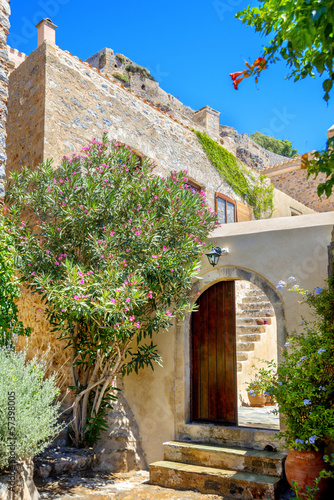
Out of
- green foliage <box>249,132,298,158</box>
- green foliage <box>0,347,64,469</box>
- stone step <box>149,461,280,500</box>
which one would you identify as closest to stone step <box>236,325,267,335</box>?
stone step <box>149,461,280,500</box>

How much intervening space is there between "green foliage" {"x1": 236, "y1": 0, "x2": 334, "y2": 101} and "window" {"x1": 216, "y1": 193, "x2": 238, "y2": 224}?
790 centimetres

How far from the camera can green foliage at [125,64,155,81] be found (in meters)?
25.1

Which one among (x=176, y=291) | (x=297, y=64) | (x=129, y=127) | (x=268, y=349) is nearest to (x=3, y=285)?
(x=176, y=291)

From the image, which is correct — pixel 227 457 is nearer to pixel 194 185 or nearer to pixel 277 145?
pixel 194 185

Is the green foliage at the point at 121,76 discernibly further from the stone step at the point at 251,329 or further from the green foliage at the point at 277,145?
the stone step at the point at 251,329

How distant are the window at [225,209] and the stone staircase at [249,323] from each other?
1.92 m

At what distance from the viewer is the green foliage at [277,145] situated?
123 ft

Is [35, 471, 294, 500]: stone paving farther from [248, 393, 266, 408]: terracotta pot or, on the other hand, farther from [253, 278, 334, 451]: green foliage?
[248, 393, 266, 408]: terracotta pot

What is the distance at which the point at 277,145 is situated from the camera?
37.8 meters

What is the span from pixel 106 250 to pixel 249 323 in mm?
5294

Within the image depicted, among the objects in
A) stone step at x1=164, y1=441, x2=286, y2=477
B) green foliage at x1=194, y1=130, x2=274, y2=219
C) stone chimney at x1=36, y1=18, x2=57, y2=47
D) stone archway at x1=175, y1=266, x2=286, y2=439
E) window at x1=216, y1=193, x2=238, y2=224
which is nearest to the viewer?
stone step at x1=164, y1=441, x2=286, y2=477

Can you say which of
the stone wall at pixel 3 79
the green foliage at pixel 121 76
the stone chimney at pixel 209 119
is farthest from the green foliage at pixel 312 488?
the green foliage at pixel 121 76

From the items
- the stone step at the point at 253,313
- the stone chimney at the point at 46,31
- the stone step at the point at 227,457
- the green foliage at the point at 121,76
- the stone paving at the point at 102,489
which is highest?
the green foliage at the point at 121,76

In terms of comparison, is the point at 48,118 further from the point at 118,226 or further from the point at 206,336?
the point at 206,336
